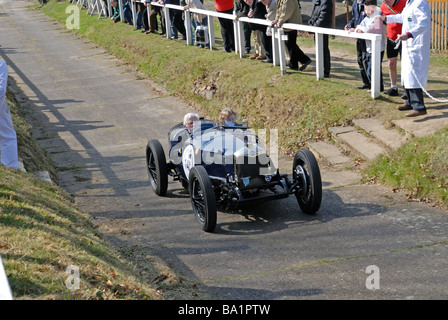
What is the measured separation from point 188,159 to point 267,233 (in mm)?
1920

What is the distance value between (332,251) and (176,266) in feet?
5.66

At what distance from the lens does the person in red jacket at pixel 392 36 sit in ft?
33.9

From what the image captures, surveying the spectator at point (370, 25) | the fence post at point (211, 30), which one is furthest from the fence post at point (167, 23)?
the spectator at point (370, 25)

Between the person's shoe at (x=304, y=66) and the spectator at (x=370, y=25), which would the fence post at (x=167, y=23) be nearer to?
the person's shoe at (x=304, y=66)

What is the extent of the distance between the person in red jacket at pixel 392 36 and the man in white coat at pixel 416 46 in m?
0.78

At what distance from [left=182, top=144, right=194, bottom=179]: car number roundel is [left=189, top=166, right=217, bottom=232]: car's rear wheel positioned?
0.72 m

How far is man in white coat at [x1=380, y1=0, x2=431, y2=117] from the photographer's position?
9.20m

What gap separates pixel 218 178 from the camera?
8188 mm

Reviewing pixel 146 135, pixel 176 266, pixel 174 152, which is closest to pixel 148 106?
pixel 146 135

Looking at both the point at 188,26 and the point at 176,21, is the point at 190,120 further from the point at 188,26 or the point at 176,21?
the point at 176,21

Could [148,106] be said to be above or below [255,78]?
below

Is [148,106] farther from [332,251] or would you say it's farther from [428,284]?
[428,284]

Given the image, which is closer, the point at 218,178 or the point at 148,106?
the point at 218,178
